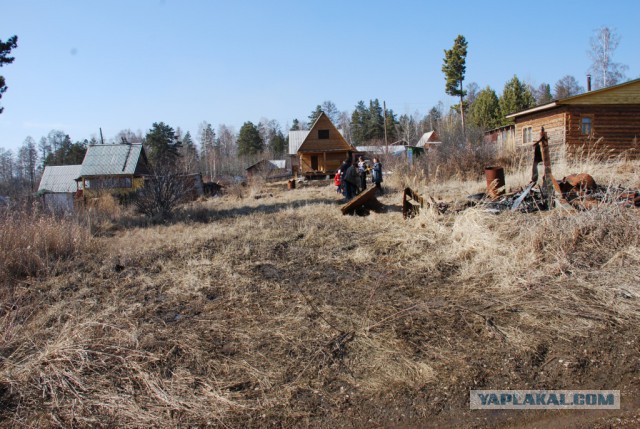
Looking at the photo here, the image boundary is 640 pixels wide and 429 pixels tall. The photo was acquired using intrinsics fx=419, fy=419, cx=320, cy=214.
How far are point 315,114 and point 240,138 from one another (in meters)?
15.6

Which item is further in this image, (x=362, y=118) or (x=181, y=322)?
(x=362, y=118)

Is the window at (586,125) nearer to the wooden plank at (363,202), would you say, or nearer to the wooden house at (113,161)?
the wooden plank at (363,202)

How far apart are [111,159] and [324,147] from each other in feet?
62.4

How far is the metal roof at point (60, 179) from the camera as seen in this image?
46469mm

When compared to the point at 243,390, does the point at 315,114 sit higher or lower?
higher

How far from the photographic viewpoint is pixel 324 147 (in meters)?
41.0

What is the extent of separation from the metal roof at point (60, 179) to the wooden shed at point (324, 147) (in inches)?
1017

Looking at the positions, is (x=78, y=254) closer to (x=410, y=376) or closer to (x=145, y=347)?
(x=145, y=347)

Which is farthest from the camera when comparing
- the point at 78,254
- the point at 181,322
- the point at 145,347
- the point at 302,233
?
the point at 302,233

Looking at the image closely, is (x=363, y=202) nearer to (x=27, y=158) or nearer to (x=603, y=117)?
(x=603, y=117)

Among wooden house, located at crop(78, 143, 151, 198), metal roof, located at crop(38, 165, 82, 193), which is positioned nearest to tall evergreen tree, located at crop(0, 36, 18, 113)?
wooden house, located at crop(78, 143, 151, 198)

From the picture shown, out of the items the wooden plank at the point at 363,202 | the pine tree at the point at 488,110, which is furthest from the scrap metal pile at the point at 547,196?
the pine tree at the point at 488,110

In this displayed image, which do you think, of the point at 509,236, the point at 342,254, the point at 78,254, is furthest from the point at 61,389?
the point at 509,236

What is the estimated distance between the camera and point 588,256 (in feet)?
16.9
